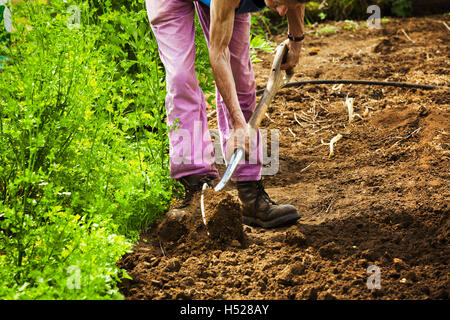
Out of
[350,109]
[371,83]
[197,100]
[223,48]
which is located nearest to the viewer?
[223,48]

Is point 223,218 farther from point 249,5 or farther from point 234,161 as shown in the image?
point 249,5

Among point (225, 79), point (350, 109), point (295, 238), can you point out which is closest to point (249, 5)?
point (225, 79)

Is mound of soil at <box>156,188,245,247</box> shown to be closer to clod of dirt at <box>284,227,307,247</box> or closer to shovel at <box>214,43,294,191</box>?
shovel at <box>214,43,294,191</box>

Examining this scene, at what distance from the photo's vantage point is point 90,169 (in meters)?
2.69

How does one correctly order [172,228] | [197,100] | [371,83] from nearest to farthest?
[172,228] → [197,100] → [371,83]

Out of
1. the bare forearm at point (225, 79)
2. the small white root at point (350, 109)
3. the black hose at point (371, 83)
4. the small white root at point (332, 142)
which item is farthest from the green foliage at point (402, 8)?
the bare forearm at point (225, 79)

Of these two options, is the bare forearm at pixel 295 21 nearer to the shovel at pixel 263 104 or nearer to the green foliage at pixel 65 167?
the shovel at pixel 263 104

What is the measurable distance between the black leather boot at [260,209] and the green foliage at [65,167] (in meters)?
0.43

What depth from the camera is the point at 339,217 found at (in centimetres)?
299

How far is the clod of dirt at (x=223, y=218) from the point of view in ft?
8.83

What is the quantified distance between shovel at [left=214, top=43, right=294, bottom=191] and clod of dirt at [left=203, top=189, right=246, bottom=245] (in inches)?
2.6

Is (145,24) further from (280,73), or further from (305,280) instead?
(305,280)

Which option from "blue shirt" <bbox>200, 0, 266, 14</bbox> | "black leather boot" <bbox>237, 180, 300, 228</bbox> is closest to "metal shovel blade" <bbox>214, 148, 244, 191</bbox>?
"black leather boot" <bbox>237, 180, 300, 228</bbox>

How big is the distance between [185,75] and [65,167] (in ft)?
2.50
